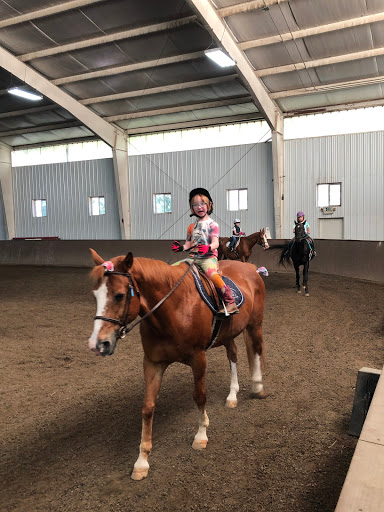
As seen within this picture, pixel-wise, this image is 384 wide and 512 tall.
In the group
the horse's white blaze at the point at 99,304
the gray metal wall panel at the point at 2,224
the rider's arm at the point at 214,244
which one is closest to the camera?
the horse's white blaze at the point at 99,304

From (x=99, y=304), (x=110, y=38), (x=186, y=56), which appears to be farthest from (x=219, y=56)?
(x=99, y=304)

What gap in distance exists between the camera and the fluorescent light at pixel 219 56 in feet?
46.3

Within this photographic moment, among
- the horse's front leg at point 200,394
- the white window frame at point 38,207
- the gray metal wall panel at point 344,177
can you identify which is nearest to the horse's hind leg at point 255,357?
the horse's front leg at point 200,394

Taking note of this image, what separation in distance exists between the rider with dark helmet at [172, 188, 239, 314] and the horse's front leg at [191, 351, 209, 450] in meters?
0.55

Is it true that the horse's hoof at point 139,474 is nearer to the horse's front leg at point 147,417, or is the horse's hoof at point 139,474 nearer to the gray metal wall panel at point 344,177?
the horse's front leg at point 147,417

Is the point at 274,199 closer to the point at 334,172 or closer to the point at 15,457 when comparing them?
the point at 334,172

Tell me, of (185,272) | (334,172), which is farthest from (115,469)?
(334,172)

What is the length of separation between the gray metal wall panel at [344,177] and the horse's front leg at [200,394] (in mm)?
17452

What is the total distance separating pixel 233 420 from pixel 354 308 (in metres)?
6.62

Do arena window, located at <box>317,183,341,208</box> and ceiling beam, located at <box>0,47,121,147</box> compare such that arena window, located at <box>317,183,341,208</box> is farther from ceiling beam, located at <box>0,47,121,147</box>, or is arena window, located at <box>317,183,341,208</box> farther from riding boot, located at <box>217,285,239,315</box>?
riding boot, located at <box>217,285,239,315</box>

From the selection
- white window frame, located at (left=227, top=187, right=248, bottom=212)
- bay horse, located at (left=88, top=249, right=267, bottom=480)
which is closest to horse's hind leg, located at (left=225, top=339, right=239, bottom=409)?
bay horse, located at (left=88, top=249, right=267, bottom=480)

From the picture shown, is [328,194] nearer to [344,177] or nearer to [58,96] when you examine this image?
[344,177]

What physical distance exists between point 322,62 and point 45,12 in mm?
10337

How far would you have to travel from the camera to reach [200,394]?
368 centimetres
